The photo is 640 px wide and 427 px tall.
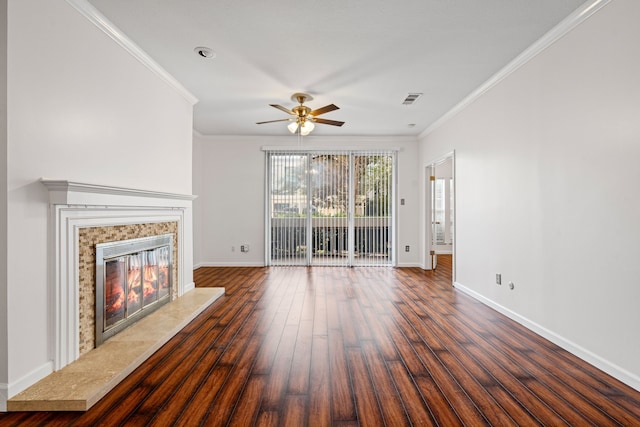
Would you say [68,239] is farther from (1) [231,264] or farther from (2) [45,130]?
(1) [231,264]

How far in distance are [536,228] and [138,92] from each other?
4053 mm

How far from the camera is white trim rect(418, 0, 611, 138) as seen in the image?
240cm

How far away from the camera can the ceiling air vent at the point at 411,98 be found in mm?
4335

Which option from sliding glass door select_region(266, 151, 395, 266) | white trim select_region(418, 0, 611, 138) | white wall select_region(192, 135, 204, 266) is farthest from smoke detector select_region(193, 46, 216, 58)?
sliding glass door select_region(266, 151, 395, 266)

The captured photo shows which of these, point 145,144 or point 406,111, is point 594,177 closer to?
point 406,111

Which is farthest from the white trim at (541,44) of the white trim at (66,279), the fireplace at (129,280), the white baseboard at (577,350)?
the fireplace at (129,280)

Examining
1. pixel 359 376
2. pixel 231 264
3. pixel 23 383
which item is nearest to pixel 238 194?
pixel 231 264

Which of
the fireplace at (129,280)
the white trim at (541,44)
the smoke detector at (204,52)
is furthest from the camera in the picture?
the smoke detector at (204,52)

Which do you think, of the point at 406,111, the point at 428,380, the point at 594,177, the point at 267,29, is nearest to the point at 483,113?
the point at 406,111

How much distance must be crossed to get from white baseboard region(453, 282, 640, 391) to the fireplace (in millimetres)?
3741

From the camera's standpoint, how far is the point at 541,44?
2.91 metres

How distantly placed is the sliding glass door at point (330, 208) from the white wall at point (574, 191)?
277 cm

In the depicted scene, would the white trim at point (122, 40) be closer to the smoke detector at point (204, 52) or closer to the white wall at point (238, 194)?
the smoke detector at point (204, 52)

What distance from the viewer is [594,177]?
2.42m
